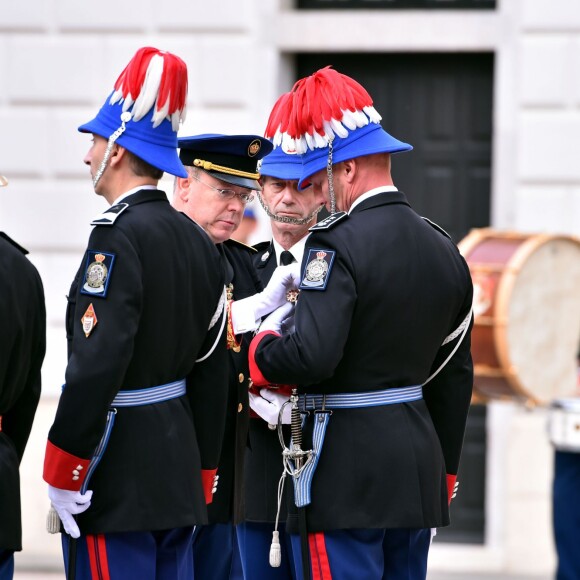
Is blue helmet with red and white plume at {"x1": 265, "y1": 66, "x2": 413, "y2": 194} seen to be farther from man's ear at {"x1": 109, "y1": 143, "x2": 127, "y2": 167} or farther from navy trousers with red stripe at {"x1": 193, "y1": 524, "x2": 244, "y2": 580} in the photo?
navy trousers with red stripe at {"x1": 193, "y1": 524, "x2": 244, "y2": 580}

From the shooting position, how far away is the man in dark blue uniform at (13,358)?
394 centimetres

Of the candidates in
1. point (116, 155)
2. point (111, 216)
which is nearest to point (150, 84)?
point (116, 155)

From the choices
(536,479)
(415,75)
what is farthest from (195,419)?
(415,75)

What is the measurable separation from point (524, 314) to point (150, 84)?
3.56 m

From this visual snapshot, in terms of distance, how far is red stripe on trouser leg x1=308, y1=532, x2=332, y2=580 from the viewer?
4.09 metres

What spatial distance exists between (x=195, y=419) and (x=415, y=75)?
5.08 meters

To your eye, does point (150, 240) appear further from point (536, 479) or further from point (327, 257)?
point (536, 479)

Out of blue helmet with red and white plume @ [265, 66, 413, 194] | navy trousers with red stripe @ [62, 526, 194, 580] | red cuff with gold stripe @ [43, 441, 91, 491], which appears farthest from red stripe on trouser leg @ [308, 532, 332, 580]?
blue helmet with red and white plume @ [265, 66, 413, 194]

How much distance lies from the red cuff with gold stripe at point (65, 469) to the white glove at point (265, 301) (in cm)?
85

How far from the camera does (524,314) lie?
23.8ft

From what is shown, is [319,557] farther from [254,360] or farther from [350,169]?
[350,169]

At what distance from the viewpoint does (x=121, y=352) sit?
12.5 ft

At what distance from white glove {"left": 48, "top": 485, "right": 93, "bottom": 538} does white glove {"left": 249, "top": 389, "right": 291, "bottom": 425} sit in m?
0.80

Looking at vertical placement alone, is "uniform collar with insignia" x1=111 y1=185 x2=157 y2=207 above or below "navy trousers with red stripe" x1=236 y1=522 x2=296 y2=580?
above
